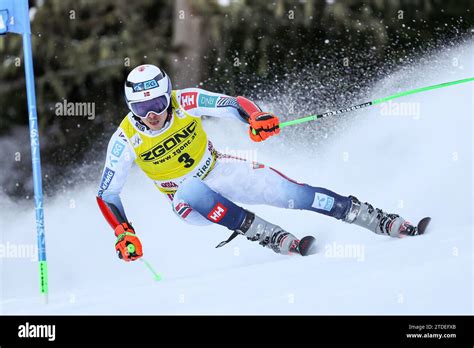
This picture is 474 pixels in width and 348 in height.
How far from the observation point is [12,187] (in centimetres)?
625

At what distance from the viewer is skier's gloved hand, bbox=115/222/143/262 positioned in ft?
17.3

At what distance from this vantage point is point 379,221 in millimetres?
5352

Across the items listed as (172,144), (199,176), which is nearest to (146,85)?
(172,144)

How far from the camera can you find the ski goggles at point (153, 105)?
5117mm

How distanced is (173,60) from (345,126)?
136 centimetres

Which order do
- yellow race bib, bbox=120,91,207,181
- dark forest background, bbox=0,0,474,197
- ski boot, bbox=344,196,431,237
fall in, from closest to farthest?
yellow race bib, bbox=120,91,207,181 < ski boot, bbox=344,196,431,237 < dark forest background, bbox=0,0,474,197
